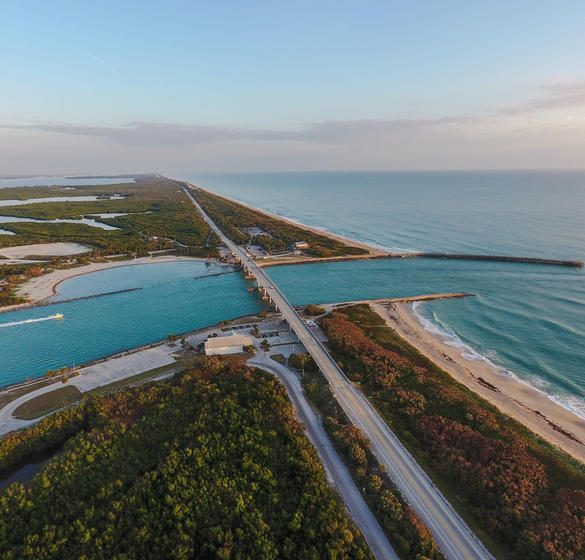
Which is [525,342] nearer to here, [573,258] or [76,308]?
[573,258]

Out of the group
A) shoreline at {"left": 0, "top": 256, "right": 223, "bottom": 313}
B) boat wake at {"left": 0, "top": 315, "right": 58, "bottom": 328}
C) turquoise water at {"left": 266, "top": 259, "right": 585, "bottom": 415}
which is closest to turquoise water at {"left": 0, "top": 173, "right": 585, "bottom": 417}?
turquoise water at {"left": 266, "top": 259, "right": 585, "bottom": 415}

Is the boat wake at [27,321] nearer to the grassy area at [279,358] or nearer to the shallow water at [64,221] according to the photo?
the grassy area at [279,358]

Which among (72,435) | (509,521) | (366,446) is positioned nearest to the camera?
(509,521)

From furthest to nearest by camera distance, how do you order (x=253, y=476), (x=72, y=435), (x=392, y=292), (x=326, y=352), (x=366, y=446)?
1. (x=392, y=292)
2. (x=326, y=352)
3. (x=72, y=435)
4. (x=366, y=446)
5. (x=253, y=476)

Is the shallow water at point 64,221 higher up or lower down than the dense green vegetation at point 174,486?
lower down

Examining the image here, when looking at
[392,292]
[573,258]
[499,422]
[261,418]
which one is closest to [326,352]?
[261,418]

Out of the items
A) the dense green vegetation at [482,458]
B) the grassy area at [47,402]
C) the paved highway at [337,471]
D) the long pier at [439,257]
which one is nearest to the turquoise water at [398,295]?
the long pier at [439,257]

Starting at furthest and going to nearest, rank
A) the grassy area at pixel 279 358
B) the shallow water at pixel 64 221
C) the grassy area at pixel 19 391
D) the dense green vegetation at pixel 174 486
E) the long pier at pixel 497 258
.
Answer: the shallow water at pixel 64 221
the long pier at pixel 497 258
the grassy area at pixel 279 358
the grassy area at pixel 19 391
the dense green vegetation at pixel 174 486
